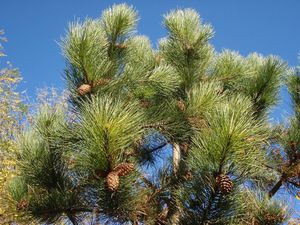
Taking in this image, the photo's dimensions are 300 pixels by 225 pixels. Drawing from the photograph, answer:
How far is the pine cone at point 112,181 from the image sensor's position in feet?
8.04

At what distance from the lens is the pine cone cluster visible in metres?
2.46

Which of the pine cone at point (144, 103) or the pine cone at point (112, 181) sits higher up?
the pine cone at point (144, 103)

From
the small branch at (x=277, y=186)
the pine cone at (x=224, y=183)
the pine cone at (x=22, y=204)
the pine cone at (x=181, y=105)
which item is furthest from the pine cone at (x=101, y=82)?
the small branch at (x=277, y=186)

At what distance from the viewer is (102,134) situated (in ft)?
7.84

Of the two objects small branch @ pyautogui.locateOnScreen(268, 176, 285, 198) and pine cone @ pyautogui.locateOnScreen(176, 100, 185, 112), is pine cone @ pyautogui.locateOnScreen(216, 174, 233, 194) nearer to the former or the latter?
pine cone @ pyautogui.locateOnScreen(176, 100, 185, 112)

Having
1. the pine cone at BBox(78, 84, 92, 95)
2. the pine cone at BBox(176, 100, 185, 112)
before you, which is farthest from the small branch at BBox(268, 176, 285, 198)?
the pine cone at BBox(78, 84, 92, 95)

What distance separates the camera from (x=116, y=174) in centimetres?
248

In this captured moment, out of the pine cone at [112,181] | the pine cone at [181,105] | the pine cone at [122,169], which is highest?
the pine cone at [181,105]

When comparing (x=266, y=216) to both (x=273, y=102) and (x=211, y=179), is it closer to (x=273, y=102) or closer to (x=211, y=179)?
(x=211, y=179)

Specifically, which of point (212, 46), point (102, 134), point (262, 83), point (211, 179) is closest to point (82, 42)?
point (102, 134)

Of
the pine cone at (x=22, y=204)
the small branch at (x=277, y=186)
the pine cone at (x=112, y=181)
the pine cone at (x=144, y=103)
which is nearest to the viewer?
the pine cone at (x=112, y=181)

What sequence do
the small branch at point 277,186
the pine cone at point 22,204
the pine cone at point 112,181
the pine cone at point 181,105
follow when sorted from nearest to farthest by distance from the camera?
1. the pine cone at point 112,181
2. the pine cone at point 22,204
3. the pine cone at point 181,105
4. the small branch at point 277,186

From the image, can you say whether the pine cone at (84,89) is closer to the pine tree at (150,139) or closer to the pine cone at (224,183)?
the pine tree at (150,139)

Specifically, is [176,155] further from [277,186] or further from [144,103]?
[277,186]
